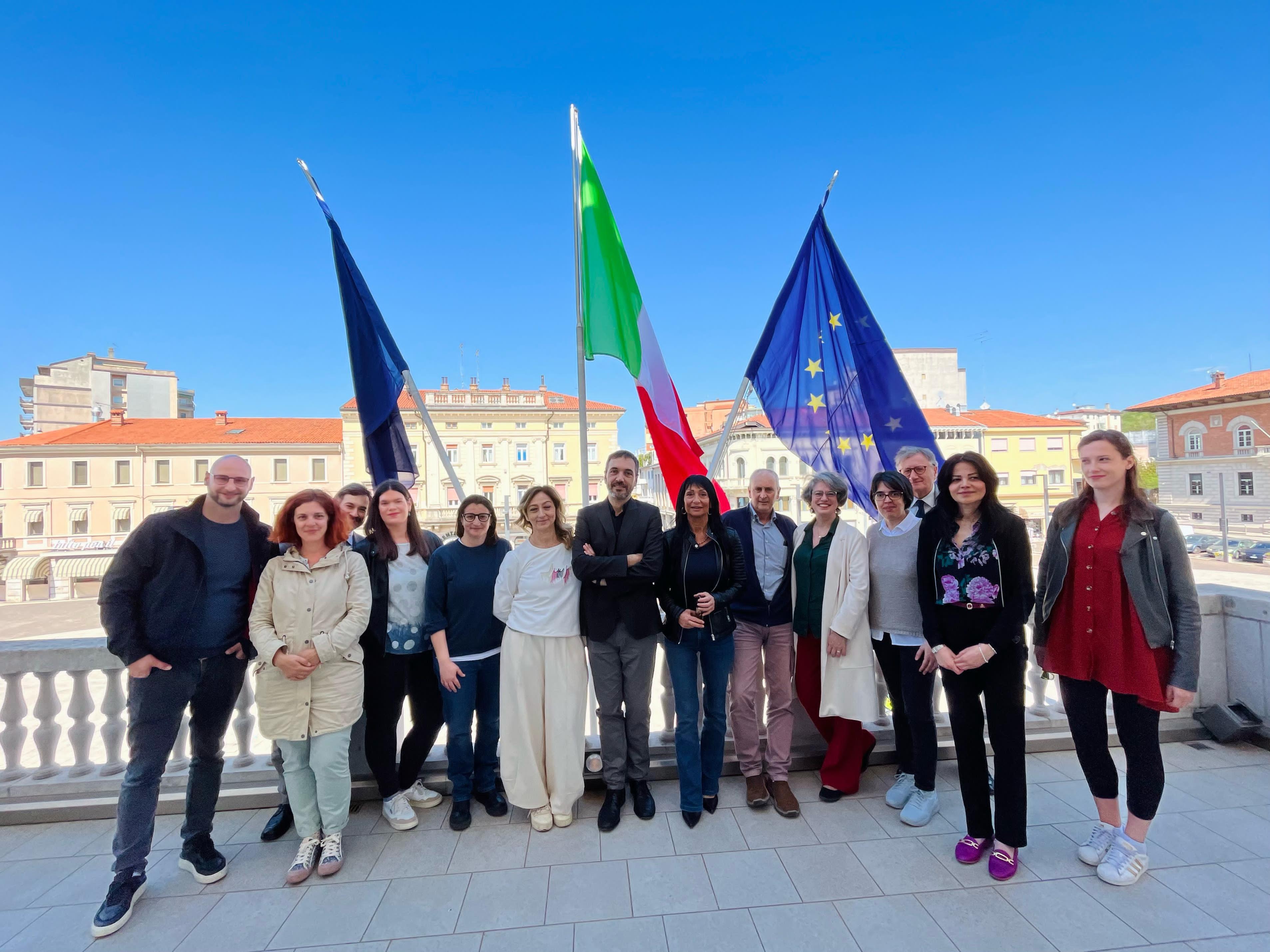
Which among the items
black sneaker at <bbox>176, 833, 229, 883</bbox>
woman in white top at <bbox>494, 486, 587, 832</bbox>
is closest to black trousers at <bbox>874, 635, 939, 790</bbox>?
woman in white top at <bbox>494, 486, 587, 832</bbox>

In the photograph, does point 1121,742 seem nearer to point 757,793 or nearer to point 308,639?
point 757,793

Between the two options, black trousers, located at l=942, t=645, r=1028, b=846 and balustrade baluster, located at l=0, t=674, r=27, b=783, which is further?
balustrade baluster, located at l=0, t=674, r=27, b=783

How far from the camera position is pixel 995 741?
285 cm

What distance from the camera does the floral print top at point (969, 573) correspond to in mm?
2842

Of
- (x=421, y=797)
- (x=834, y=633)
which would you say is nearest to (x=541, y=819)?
(x=421, y=797)

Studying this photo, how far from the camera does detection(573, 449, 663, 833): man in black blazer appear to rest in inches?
129

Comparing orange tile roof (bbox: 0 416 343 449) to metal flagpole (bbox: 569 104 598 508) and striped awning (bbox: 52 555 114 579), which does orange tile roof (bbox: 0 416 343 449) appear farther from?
metal flagpole (bbox: 569 104 598 508)

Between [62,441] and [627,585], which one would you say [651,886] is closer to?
[627,585]

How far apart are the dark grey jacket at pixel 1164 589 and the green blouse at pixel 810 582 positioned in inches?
42.8

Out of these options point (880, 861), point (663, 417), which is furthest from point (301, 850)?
point (663, 417)

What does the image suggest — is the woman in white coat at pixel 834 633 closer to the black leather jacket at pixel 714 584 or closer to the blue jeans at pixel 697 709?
the black leather jacket at pixel 714 584

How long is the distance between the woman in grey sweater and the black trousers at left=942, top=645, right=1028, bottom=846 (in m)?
0.28

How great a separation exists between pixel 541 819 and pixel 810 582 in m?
2.01

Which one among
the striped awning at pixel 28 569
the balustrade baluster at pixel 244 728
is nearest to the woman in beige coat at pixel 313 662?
the balustrade baluster at pixel 244 728
